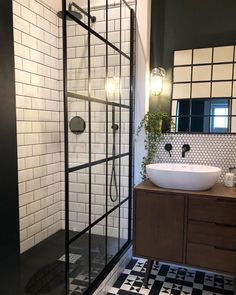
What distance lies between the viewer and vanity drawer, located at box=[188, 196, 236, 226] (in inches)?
74.3

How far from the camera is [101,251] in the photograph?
2.16m

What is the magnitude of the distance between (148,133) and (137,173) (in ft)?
1.37

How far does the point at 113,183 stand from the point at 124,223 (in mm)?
498

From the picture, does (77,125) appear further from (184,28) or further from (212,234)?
(184,28)

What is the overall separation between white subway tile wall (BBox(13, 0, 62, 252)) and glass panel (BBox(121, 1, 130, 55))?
32.3 inches

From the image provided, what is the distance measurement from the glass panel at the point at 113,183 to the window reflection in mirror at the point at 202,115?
0.72 meters

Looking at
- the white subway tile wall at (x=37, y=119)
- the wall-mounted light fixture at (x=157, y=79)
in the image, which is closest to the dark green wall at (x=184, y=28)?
the wall-mounted light fixture at (x=157, y=79)

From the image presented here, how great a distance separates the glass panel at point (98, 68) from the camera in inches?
74.0

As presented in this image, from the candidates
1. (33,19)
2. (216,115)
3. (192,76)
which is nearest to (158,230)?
(216,115)

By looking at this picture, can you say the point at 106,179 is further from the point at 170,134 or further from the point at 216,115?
the point at 216,115

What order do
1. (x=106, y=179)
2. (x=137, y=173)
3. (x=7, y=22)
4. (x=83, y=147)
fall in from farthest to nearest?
(x=137, y=173), (x=106, y=179), (x=83, y=147), (x=7, y=22)

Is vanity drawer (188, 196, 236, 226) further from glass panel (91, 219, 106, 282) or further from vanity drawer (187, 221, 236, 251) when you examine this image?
glass panel (91, 219, 106, 282)

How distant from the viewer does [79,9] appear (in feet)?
5.36

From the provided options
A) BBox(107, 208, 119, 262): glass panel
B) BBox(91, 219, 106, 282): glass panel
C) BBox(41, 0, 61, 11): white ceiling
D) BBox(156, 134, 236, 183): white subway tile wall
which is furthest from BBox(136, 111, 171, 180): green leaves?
BBox(41, 0, 61, 11): white ceiling
